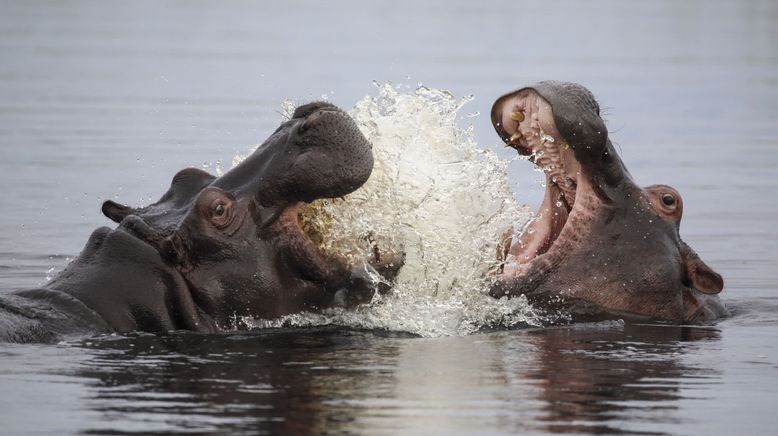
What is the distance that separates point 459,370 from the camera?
24.4 feet

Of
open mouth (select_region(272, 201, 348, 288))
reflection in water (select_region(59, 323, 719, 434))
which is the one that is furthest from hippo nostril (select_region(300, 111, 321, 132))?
reflection in water (select_region(59, 323, 719, 434))

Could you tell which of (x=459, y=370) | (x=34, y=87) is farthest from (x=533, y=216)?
(x=34, y=87)

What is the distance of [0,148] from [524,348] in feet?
36.9

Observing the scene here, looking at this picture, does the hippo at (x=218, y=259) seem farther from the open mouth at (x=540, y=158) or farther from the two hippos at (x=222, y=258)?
the open mouth at (x=540, y=158)

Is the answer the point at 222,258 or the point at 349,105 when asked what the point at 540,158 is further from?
the point at 349,105

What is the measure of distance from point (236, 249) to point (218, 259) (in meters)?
0.10

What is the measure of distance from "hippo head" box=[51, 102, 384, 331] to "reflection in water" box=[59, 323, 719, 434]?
0.60 ft

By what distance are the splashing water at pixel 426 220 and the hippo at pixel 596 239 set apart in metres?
0.19

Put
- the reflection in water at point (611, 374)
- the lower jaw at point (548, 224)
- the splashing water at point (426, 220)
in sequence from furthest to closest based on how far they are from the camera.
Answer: the lower jaw at point (548, 224), the splashing water at point (426, 220), the reflection in water at point (611, 374)

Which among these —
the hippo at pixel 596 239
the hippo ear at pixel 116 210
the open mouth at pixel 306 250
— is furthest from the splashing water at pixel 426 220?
the hippo ear at pixel 116 210

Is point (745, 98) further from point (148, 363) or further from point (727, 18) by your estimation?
point (727, 18)

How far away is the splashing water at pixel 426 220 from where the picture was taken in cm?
804

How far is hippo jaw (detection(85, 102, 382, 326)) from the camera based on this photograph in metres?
7.54

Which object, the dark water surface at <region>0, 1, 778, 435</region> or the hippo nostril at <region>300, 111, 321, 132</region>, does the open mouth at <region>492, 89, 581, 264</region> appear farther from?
the hippo nostril at <region>300, 111, 321, 132</region>
